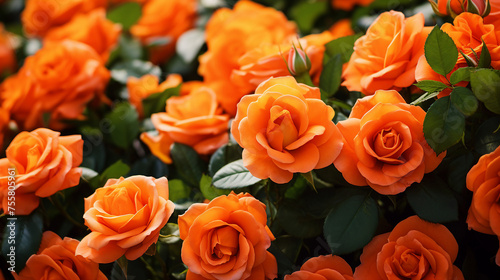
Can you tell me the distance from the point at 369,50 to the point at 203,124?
0.31 m

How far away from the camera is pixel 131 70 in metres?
1.13

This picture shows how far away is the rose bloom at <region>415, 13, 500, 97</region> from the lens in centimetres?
61

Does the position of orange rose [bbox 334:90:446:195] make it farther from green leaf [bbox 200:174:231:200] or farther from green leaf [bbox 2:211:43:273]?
green leaf [bbox 2:211:43:273]

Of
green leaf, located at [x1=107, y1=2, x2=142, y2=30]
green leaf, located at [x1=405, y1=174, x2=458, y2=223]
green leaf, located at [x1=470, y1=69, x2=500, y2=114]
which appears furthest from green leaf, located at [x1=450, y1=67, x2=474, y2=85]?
green leaf, located at [x1=107, y1=2, x2=142, y2=30]

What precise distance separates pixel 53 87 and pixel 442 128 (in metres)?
0.78

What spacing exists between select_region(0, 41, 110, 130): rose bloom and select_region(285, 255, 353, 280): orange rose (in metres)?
0.60

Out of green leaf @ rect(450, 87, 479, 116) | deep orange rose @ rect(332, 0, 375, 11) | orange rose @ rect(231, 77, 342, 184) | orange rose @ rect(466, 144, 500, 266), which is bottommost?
deep orange rose @ rect(332, 0, 375, 11)

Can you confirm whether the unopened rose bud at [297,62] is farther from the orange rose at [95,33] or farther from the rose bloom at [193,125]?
the orange rose at [95,33]

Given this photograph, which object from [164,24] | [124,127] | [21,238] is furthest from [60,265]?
[164,24]

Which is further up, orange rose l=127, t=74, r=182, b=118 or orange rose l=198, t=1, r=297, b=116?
orange rose l=198, t=1, r=297, b=116

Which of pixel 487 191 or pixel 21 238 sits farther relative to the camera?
pixel 21 238

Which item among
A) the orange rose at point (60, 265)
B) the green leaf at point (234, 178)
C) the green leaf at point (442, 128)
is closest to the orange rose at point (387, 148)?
the green leaf at point (442, 128)

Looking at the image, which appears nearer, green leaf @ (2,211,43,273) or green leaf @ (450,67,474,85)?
green leaf @ (450,67,474,85)

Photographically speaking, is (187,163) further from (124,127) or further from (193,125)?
(124,127)
